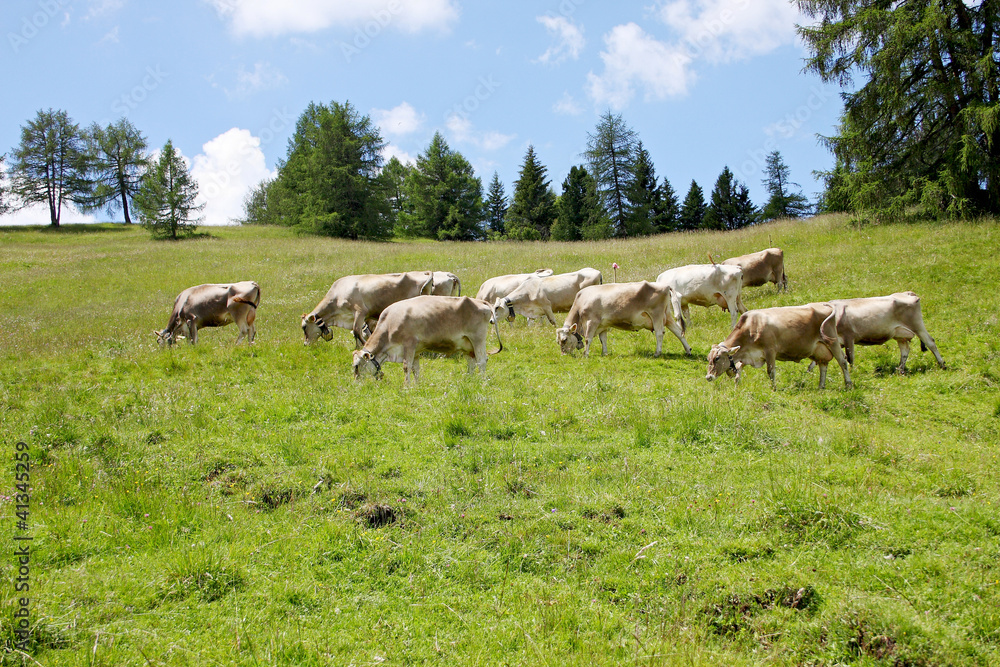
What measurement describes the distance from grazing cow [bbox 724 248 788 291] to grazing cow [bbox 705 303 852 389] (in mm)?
9077

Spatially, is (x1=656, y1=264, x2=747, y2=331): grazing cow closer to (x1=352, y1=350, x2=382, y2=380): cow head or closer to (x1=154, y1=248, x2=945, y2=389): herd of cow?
(x1=154, y1=248, x2=945, y2=389): herd of cow

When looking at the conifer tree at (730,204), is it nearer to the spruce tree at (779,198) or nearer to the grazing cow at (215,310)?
the spruce tree at (779,198)

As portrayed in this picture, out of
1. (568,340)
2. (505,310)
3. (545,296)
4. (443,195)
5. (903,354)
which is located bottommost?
(903,354)

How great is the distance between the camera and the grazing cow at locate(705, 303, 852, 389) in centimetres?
1209

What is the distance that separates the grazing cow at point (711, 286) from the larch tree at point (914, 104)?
11996 mm

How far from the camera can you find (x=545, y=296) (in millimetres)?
19891

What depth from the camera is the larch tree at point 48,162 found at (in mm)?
64875

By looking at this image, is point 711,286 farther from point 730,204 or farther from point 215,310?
point 730,204

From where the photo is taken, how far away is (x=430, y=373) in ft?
42.0

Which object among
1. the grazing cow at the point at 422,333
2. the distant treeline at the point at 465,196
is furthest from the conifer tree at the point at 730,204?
the grazing cow at the point at 422,333

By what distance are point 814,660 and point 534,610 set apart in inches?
75.7

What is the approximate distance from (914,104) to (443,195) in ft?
176

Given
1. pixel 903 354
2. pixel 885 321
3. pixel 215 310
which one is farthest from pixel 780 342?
pixel 215 310

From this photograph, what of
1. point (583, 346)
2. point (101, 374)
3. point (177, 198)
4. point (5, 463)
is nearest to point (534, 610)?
point (5, 463)
